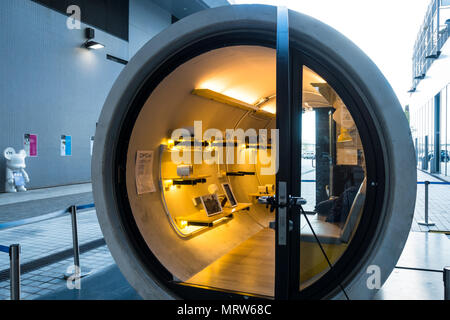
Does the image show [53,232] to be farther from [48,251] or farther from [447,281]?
[447,281]

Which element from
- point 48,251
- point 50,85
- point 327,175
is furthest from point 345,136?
point 50,85

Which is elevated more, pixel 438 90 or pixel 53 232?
pixel 438 90

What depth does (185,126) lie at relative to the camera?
17.0 feet

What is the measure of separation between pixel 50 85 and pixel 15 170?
3.11m

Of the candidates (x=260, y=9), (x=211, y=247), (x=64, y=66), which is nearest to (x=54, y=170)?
(x=64, y=66)

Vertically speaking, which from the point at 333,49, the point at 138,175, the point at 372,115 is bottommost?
the point at 138,175

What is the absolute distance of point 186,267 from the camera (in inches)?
176

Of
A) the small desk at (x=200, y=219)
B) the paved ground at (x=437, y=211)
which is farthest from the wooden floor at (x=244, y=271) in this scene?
the paved ground at (x=437, y=211)

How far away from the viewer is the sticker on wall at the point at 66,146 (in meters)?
13.4

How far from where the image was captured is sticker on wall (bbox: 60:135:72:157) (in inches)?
526

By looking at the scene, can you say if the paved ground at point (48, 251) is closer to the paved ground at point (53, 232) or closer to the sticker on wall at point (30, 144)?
the paved ground at point (53, 232)

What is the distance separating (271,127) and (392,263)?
19.9ft

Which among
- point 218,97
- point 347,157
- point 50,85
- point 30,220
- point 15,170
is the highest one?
point 50,85

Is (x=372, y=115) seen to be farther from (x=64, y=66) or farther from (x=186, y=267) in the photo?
(x=64, y=66)
